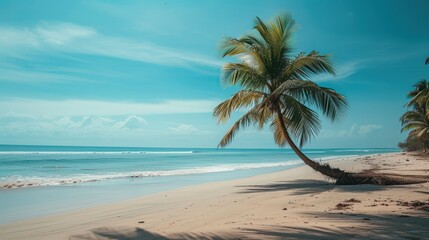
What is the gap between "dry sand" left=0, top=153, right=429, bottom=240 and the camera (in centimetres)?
461

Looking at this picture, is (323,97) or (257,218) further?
(323,97)

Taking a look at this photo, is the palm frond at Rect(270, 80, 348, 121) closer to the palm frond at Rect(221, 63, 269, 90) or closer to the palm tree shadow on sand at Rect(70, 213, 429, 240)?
the palm frond at Rect(221, 63, 269, 90)

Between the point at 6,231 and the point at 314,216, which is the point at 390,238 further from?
the point at 6,231

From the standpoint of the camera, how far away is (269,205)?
7.34m

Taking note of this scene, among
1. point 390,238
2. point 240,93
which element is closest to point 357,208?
point 390,238

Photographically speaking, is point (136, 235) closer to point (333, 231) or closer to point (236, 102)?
point (333, 231)

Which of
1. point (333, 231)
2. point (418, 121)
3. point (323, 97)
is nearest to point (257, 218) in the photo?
point (333, 231)

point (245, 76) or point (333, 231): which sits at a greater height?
point (245, 76)

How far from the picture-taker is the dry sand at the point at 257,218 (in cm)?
461

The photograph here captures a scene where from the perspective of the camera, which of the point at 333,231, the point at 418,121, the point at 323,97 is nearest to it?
the point at 333,231

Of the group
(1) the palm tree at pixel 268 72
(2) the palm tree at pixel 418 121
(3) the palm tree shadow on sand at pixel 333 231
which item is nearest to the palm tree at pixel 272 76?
(1) the palm tree at pixel 268 72

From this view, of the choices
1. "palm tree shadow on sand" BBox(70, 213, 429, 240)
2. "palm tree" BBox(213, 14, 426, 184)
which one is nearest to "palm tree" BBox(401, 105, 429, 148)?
"palm tree" BBox(213, 14, 426, 184)

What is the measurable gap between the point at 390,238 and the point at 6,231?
22.2ft

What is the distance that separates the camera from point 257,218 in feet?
19.4
